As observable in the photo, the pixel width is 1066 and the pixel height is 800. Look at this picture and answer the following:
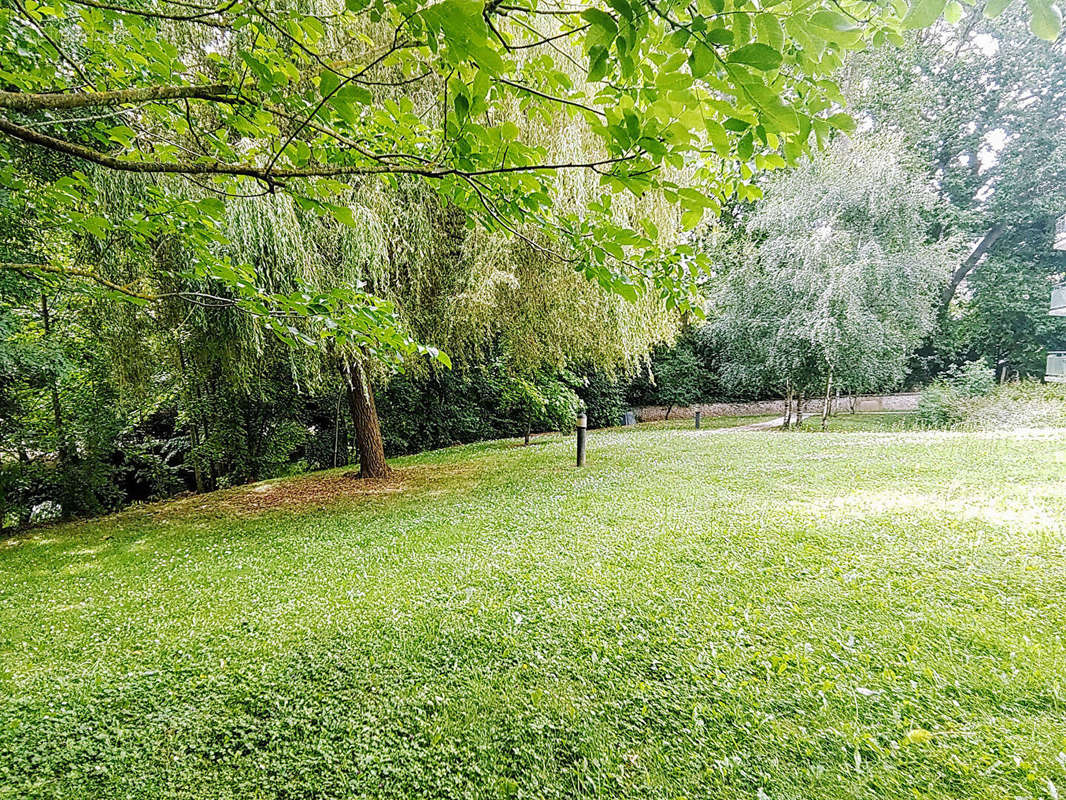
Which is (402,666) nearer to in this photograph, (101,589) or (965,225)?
(101,589)

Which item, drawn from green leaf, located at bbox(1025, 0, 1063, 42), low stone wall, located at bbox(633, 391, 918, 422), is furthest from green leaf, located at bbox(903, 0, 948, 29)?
low stone wall, located at bbox(633, 391, 918, 422)

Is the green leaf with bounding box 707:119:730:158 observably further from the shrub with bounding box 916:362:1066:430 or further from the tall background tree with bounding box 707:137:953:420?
the shrub with bounding box 916:362:1066:430

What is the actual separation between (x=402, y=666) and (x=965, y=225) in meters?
24.5

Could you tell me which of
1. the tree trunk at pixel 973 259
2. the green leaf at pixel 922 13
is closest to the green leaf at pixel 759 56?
the green leaf at pixel 922 13

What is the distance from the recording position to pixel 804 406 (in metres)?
20.5

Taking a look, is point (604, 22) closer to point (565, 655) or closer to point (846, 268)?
point (565, 655)

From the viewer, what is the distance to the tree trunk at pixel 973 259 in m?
18.8

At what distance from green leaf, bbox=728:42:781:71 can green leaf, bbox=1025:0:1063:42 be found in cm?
42

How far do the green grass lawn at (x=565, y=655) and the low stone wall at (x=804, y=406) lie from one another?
13575mm

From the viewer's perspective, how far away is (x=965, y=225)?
18.0 metres

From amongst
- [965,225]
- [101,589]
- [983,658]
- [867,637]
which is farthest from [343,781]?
[965,225]

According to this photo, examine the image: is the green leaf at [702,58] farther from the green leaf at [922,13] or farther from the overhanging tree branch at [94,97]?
the overhanging tree branch at [94,97]

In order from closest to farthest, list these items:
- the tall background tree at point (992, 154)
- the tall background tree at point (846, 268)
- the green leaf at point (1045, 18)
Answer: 1. the green leaf at point (1045, 18)
2. the tall background tree at point (846, 268)
3. the tall background tree at point (992, 154)

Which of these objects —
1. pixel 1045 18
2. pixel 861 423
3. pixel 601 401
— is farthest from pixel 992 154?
pixel 1045 18
